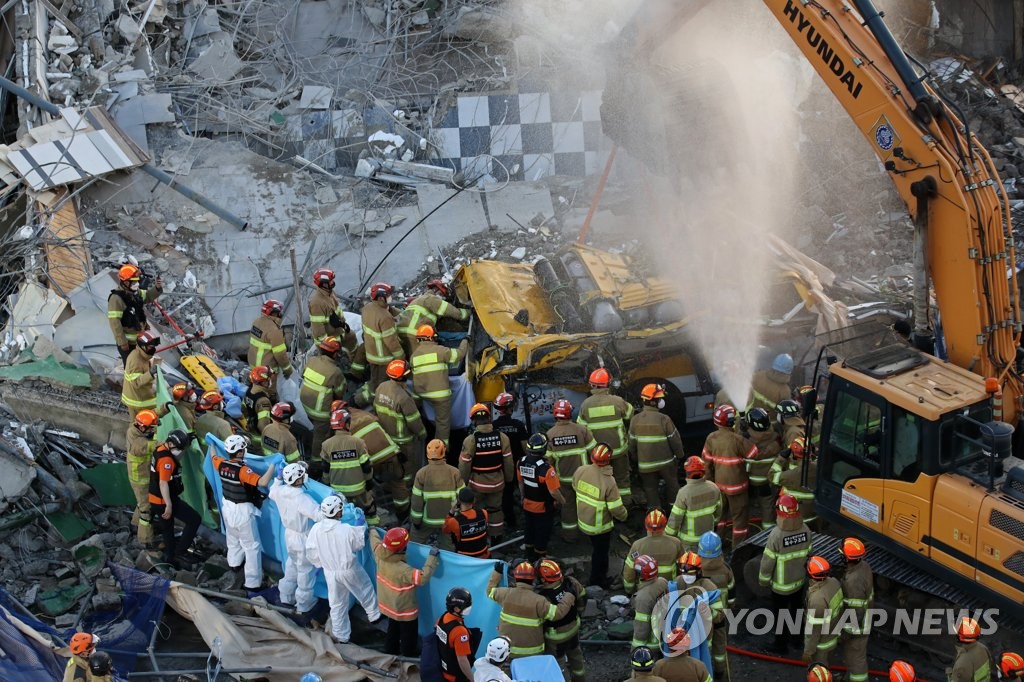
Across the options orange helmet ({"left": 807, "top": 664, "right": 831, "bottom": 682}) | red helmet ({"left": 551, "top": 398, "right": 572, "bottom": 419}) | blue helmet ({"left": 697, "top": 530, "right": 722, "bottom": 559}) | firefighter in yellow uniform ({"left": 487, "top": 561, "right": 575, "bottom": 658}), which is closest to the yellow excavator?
blue helmet ({"left": 697, "top": 530, "right": 722, "bottom": 559})

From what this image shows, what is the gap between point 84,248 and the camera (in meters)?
13.9

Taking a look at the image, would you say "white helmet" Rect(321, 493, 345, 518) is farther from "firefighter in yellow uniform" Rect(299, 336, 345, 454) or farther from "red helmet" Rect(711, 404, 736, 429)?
"red helmet" Rect(711, 404, 736, 429)

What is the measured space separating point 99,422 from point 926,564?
820 cm

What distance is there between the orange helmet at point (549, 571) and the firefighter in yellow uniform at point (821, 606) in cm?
183

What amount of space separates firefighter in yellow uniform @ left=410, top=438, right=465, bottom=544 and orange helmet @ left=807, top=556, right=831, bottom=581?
10.3 ft

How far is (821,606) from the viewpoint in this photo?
322 inches

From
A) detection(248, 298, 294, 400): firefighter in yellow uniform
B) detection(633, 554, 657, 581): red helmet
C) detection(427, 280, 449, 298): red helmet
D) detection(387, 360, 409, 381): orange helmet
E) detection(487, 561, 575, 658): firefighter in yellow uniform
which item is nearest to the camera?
detection(487, 561, 575, 658): firefighter in yellow uniform

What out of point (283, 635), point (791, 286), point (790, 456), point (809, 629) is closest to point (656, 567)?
point (809, 629)

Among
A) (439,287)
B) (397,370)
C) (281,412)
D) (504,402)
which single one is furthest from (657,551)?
(439,287)

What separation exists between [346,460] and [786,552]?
396 cm

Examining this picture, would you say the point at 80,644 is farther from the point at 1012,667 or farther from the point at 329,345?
the point at 1012,667

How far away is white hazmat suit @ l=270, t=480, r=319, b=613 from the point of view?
379 inches

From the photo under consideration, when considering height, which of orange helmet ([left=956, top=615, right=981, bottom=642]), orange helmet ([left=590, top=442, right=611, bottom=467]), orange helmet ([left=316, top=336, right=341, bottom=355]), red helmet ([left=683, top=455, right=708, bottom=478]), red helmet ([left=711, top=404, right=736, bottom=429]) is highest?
orange helmet ([left=316, top=336, right=341, bottom=355])

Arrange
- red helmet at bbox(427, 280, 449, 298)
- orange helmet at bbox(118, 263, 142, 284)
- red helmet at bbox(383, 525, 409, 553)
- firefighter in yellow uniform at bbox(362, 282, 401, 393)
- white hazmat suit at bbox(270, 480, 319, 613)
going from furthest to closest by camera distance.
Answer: red helmet at bbox(427, 280, 449, 298), orange helmet at bbox(118, 263, 142, 284), firefighter in yellow uniform at bbox(362, 282, 401, 393), white hazmat suit at bbox(270, 480, 319, 613), red helmet at bbox(383, 525, 409, 553)
